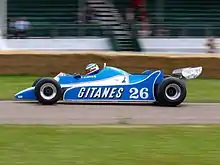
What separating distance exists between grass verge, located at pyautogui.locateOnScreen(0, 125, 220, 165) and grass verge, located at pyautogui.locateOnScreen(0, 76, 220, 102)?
5473 millimetres

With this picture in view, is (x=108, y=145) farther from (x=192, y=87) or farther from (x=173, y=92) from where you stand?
(x=192, y=87)

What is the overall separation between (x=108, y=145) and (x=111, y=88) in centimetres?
535

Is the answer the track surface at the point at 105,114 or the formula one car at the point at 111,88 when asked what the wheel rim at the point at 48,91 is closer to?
the formula one car at the point at 111,88

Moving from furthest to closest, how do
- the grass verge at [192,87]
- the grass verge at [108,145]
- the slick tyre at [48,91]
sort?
the grass verge at [192,87]
the slick tyre at [48,91]
the grass verge at [108,145]

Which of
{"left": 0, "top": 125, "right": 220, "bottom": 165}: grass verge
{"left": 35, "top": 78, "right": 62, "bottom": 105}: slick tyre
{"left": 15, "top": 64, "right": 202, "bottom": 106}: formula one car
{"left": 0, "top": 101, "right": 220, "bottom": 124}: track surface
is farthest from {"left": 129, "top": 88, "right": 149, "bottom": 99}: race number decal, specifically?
{"left": 0, "top": 125, "right": 220, "bottom": 165}: grass verge

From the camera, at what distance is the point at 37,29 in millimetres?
31328

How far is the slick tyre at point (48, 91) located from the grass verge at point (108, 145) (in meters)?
3.44

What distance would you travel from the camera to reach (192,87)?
17.9 meters

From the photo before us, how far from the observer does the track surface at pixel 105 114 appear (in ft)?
37.1

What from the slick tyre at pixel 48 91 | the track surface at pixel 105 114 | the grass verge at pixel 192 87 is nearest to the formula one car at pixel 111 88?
the slick tyre at pixel 48 91

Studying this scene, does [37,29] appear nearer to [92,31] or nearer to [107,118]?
[92,31]

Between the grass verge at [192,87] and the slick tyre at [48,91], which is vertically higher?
the slick tyre at [48,91]

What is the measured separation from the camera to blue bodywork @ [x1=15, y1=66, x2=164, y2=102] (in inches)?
539

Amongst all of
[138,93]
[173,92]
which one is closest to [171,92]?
[173,92]
